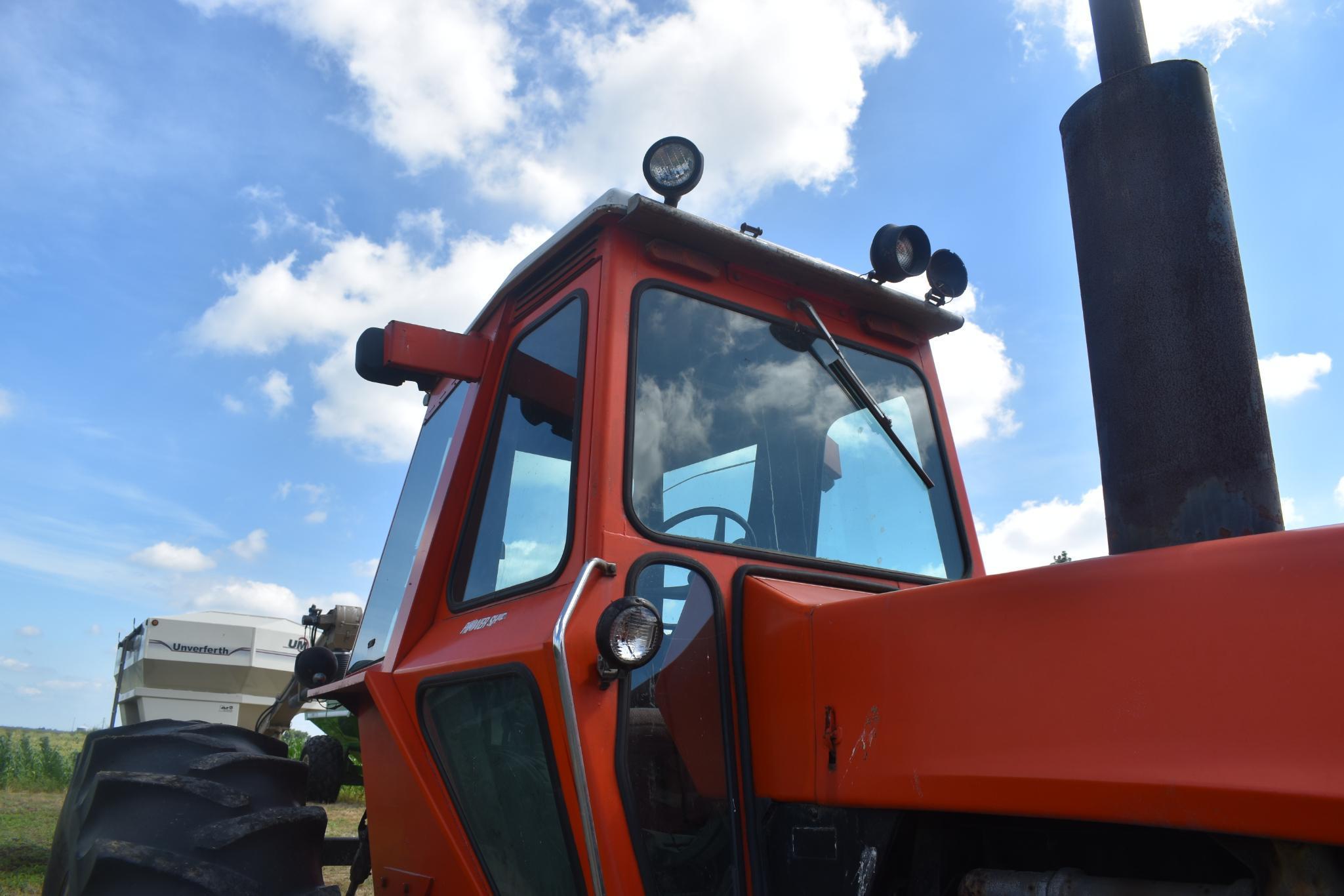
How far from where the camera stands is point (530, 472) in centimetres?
265

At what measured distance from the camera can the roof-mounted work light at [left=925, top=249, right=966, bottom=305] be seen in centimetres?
308

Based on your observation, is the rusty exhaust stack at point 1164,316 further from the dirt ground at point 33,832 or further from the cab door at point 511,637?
the dirt ground at point 33,832

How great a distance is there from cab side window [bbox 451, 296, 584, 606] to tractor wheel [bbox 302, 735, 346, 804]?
3.60 feet

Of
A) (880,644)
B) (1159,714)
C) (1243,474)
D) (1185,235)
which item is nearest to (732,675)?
(880,644)

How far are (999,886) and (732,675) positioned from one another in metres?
0.69

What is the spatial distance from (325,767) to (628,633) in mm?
1942

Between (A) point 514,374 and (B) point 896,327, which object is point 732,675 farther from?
(B) point 896,327

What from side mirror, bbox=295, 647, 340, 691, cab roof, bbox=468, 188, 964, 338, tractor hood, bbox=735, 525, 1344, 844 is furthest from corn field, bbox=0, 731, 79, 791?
tractor hood, bbox=735, 525, 1344, 844

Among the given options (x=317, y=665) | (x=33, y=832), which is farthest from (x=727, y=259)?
(x=33, y=832)

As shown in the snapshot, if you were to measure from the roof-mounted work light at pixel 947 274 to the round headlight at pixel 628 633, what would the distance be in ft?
5.06

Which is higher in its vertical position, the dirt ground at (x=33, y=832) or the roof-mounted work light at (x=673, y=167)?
the roof-mounted work light at (x=673, y=167)

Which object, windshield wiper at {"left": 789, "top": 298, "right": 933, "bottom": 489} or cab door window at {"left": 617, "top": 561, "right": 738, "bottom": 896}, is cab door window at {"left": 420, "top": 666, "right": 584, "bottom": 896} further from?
windshield wiper at {"left": 789, "top": 298, "right": 933, "bottom": 489}

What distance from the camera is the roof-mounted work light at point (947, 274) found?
3.08m

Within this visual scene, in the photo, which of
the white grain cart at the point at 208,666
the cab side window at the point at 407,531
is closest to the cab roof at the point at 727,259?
the cab side window at the point at 407,531
